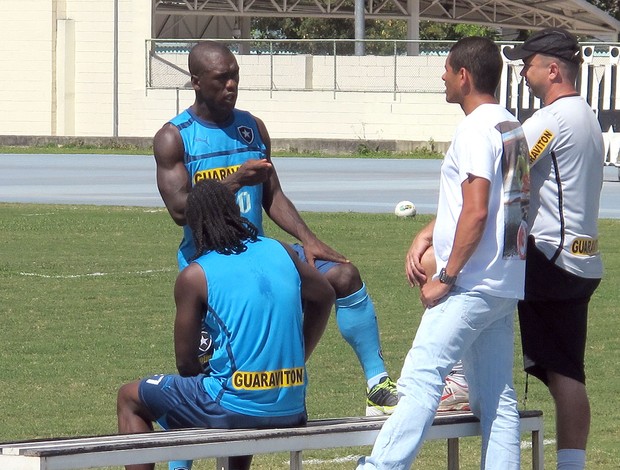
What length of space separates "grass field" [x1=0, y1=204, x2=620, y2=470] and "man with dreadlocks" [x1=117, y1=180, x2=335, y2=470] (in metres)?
1.55

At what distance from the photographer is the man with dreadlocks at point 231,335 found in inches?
202

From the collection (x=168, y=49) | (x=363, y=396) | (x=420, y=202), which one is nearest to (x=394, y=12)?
(x=168, y=49)

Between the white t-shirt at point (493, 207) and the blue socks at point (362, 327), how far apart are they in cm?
96

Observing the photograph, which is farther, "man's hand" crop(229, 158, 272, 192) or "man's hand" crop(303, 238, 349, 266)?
"man's hand" crop(303, 238, 349, 266)

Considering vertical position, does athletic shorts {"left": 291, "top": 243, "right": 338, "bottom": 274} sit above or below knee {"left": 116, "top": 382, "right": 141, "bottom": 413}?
above

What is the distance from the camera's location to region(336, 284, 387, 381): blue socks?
6211mm

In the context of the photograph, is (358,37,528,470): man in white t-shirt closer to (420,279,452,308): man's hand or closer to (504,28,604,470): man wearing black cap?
(420,279,452,308): man's hand

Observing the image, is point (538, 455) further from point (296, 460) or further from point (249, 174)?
point (249, 174)

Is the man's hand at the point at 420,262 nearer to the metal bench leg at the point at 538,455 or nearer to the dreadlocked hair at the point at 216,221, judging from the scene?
the dreadlocked hair at the point at 216,221

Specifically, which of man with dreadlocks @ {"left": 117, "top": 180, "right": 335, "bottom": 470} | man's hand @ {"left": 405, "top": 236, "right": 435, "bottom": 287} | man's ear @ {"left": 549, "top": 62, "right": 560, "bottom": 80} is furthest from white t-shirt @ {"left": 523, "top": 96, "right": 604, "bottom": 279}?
man with dreadlocks @ {"left": 117, "top": 180, "right": 335, "bottom": 470}

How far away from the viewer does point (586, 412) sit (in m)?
5.87

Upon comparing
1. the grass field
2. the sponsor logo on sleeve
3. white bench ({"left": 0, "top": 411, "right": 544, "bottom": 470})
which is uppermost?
the sponsor logo on sleeve

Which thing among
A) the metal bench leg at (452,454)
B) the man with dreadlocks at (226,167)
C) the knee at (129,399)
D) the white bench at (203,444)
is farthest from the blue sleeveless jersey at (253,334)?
the man with dreadlocks at (226,167)

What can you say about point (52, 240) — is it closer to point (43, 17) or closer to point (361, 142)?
point (361, 142)
